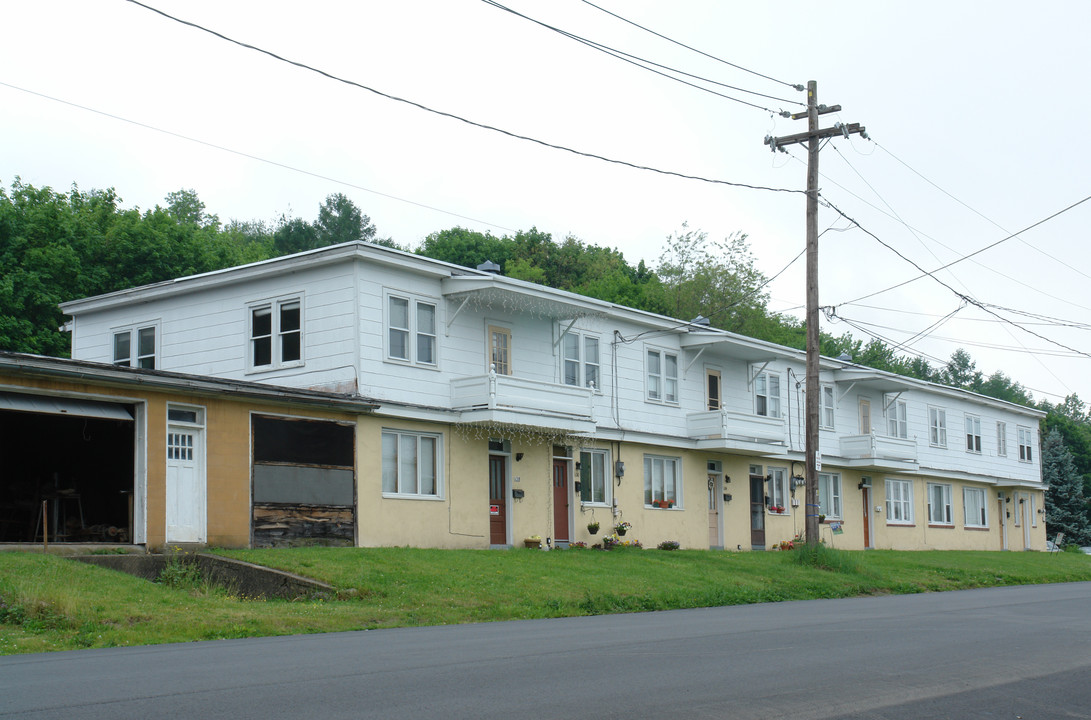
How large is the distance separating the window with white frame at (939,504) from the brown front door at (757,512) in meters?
13.7

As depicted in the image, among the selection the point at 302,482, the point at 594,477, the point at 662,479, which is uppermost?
the point at 302,482

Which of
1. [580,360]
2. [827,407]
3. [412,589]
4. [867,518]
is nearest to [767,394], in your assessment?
[827,407]

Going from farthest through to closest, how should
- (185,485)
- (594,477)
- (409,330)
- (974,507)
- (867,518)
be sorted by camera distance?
(974,507)
(867,518)
(594,477)
(409,330)
(185,485)

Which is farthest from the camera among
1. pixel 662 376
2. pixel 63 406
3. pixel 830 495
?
pixel 830 495

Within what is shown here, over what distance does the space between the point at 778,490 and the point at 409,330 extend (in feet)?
59.3

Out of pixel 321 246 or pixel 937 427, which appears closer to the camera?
pixel 937 427

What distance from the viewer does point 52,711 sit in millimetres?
7711

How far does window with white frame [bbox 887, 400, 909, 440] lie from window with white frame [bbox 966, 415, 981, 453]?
20.3ft

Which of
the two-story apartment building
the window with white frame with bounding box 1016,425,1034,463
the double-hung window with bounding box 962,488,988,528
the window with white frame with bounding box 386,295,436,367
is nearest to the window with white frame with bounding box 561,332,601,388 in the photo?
the two-story apartment building

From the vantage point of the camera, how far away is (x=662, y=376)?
34.3 metres

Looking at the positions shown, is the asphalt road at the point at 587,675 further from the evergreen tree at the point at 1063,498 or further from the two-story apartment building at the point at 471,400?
the evergreen tree at the point at 1063,498

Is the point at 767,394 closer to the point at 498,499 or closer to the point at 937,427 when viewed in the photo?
the point at 498,499

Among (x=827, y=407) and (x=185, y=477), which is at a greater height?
(x=827, y=407)

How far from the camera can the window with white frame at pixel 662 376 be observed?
33906 millimetres
